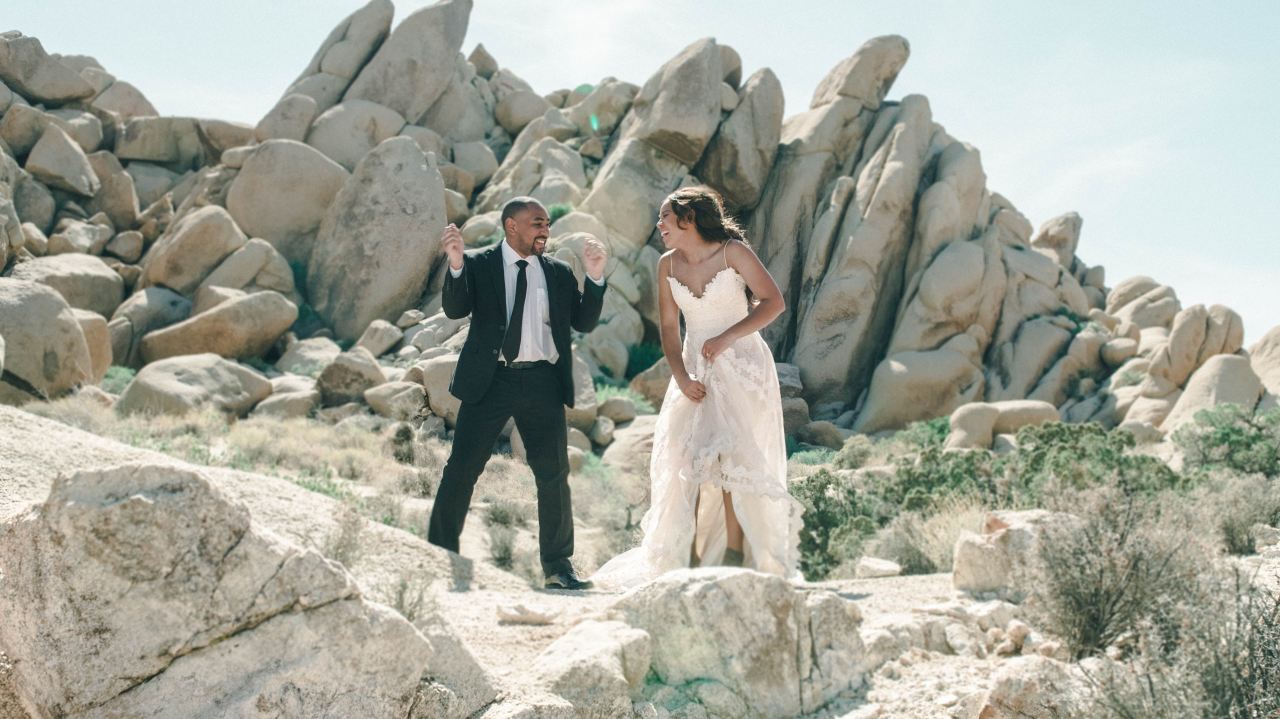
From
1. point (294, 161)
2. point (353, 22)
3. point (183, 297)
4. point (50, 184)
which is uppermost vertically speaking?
point (353, 22)

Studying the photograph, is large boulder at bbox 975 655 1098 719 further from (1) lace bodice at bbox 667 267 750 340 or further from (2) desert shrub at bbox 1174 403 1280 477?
(2) desert shrub at bbox 1174 403 1280 477

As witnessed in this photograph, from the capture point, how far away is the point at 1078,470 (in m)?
10.3

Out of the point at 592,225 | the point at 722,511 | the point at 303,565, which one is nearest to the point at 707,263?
the point at 722,511

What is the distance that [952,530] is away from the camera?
29.8 feet

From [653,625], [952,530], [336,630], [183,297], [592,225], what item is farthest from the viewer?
[592,225]

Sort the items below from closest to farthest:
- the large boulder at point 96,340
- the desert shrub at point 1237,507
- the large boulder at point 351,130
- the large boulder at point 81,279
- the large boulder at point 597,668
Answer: the large boulder at point 597,668 < the desert shrub at point 1237,507 < the large boulder at point 96,340 < the large boulder at point 81,279 < the large boulder at point 351,130

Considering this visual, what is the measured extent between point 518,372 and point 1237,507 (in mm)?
6228

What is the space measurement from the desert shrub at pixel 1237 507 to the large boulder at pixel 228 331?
611 inches

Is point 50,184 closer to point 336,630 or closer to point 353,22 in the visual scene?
point 353,22

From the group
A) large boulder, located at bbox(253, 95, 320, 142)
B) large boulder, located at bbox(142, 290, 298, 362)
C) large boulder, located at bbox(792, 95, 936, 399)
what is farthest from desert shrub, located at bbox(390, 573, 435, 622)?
large boulder, located at bbox(253, 95, 320, 142)

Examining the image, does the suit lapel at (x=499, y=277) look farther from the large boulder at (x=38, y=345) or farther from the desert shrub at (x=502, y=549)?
the large boulder at (x=38, y=345)

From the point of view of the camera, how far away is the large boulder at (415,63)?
3060 cm

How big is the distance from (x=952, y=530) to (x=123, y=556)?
729 cm

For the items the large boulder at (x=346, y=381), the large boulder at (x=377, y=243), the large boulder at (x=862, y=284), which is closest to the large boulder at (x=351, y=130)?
the large boulder at (x=377, y=243)
